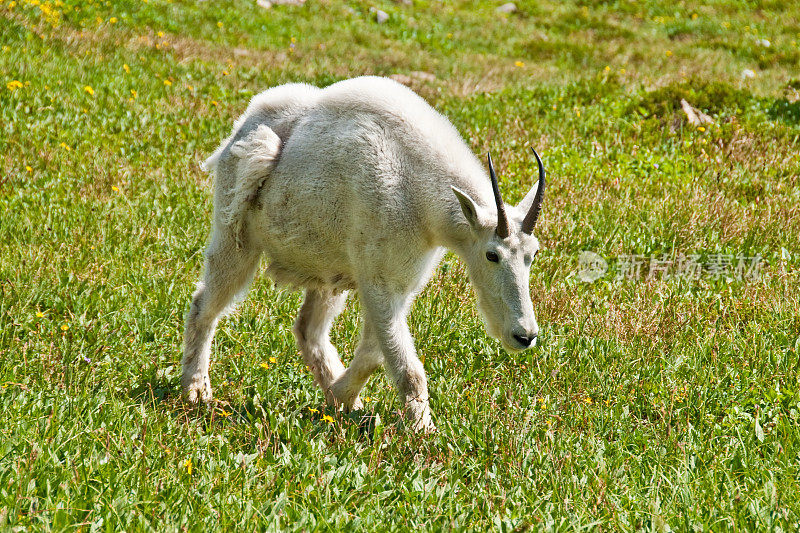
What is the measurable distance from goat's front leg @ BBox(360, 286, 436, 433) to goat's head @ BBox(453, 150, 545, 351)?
1.86ft

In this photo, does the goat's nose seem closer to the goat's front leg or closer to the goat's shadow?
the goat's front leg

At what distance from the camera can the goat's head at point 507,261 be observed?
14.0ft

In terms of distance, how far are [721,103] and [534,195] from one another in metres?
8.40

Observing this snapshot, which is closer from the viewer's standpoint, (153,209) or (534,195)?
(534,195)

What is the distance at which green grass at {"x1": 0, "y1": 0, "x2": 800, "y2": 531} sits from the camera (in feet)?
12.5

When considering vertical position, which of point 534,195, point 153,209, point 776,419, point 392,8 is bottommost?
point 392,8

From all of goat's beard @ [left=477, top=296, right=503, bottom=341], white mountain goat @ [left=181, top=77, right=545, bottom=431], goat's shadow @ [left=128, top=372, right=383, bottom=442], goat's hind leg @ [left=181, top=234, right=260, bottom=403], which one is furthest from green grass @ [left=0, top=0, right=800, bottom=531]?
goat's beard @ [left=477, top=296, right=503, bottom=341]

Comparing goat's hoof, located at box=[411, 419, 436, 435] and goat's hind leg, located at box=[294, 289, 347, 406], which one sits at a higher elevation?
goat's hoof, located at box=[411, 419, 436, 435]

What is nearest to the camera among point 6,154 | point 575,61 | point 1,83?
A: point 6,154

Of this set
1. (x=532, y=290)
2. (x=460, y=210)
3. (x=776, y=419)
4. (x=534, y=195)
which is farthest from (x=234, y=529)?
(x=532, y=290)

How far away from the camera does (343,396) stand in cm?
517

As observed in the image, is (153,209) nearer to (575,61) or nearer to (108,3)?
(108,3)

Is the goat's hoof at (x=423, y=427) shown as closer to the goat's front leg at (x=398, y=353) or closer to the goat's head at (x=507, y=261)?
the goat's front leg at (x=398, y=353)

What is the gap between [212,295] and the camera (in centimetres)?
552
